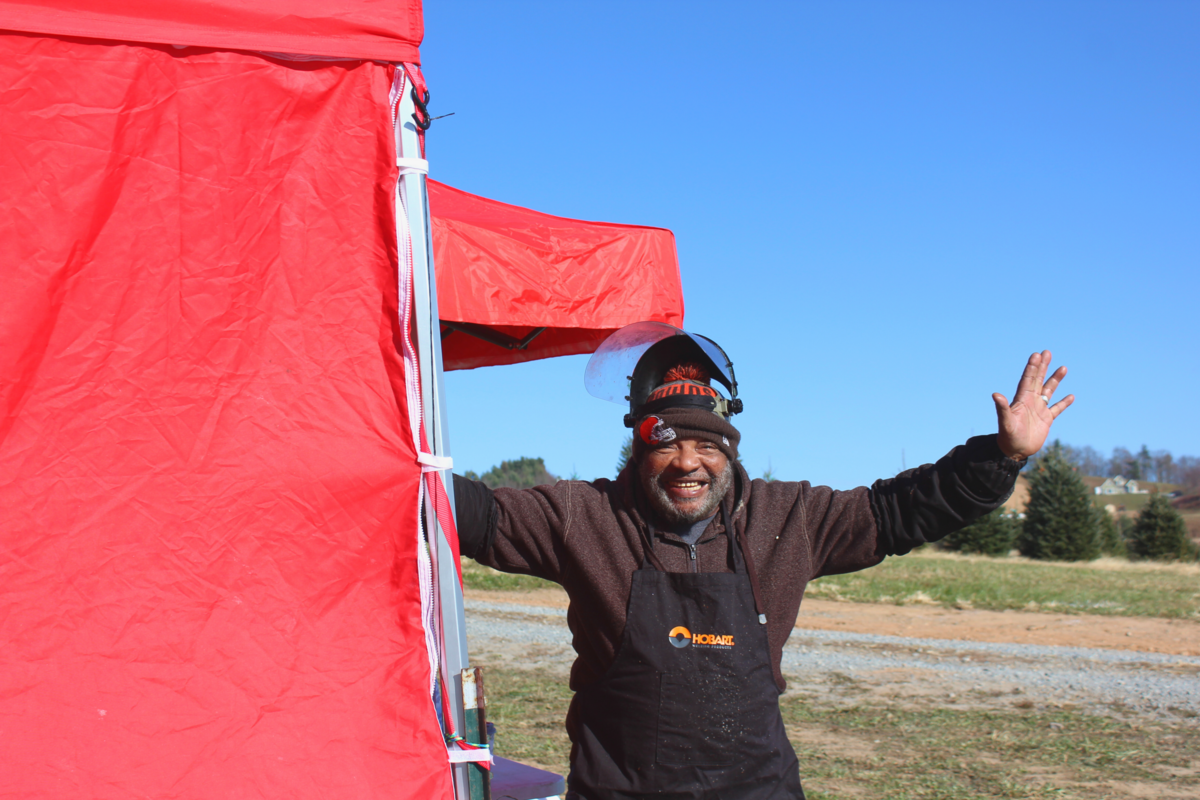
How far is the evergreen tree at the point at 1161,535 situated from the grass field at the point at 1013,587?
4.91 meters

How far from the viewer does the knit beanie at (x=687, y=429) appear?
287 cm

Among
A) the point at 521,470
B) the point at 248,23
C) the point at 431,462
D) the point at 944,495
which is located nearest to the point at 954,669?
the point at 944,495

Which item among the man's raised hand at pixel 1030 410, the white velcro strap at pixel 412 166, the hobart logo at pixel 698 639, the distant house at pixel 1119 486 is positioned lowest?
the hobart logo at pixel 698 639

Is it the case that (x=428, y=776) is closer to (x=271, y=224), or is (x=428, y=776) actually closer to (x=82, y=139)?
(x=271, y=224)

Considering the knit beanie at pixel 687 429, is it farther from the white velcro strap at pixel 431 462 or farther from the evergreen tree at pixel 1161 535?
the evergreen tree at pixel 1161 535

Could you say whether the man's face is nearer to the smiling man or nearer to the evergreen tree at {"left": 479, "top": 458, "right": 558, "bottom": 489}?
the smiling man

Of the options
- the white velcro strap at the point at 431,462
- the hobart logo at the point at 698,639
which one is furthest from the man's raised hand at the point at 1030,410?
the white velcro strap at the point at 431,462

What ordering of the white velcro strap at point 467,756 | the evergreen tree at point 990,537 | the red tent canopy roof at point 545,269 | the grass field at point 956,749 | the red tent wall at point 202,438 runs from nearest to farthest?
the red tent wall at point 202,438, the white velcro strap at point 467,756, the red tent canopy roof at point 545,269, the grass field at point 956,749, the evergreen tree at point 990,537

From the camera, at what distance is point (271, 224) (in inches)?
84.7

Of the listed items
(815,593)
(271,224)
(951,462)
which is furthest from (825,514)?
(815,593)

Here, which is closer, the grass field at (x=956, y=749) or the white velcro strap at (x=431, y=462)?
the white velcro strap at (x=431, y=462)

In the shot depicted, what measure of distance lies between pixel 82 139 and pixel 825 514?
2.09 meters

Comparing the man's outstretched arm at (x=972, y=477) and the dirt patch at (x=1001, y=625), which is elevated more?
the man's outstretched arm at (x=972, y=477)

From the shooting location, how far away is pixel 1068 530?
32469 mm
